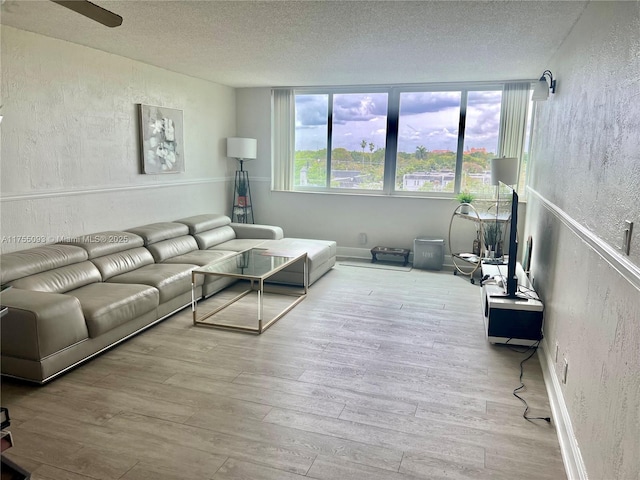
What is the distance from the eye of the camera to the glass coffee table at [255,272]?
3744 mm

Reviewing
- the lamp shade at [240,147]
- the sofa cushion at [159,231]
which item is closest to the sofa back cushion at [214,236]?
the sofa cushion at [159,231]

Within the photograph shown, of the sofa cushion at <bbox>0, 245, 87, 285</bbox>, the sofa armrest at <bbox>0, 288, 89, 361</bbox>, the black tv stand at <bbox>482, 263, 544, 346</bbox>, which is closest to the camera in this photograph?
the sofa armrest at <bbox>0, 288, 89, 361</bbox>

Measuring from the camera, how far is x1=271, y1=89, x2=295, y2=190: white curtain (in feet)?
21.3

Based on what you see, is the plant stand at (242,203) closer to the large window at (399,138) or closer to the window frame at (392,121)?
the large window at (399,138)

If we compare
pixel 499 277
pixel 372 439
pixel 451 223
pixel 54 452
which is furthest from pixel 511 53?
pixel 54 452

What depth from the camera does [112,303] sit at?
3152 mm

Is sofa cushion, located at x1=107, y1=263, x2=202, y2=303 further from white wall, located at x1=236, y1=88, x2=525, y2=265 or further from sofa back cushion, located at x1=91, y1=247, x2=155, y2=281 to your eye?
white wall, located at x1=236, y1=88, x2=525, y2=265

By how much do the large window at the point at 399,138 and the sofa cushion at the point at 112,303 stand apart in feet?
11.6

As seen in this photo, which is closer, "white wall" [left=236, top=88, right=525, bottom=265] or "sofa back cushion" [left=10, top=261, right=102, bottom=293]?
"sofa back cushion" [left=10, top=261, right=102, bottom=293]

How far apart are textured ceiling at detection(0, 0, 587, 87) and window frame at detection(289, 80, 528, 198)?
591mm

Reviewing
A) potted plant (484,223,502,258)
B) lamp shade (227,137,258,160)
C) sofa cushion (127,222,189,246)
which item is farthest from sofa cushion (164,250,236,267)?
potted plant (484,223,502,258)

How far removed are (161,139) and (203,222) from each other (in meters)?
1.04

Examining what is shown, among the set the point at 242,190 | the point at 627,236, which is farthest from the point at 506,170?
the point at 242,190

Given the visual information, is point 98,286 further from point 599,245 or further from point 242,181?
point 242,181
